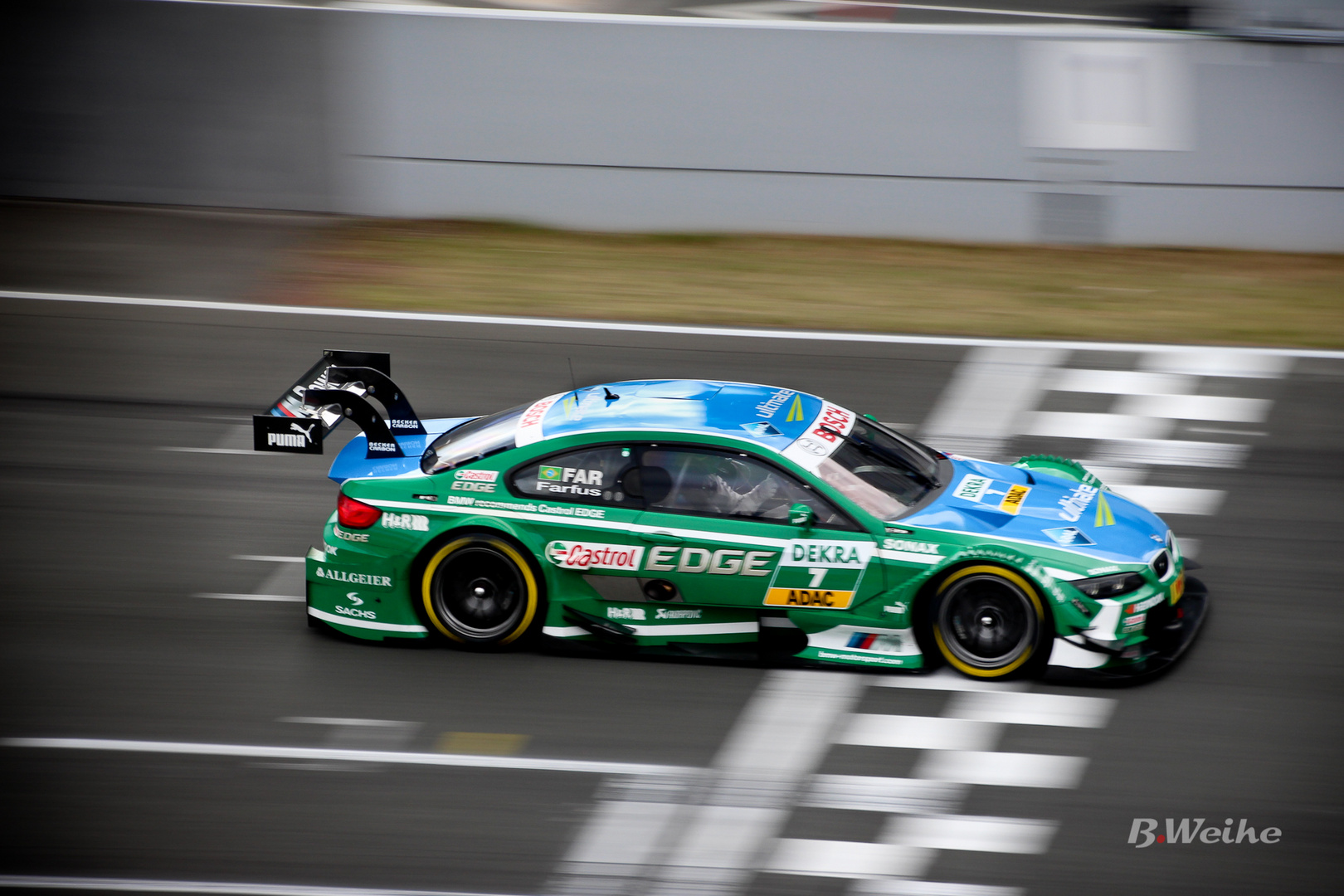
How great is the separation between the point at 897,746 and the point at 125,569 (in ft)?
16.4

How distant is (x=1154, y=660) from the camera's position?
23.9 ft

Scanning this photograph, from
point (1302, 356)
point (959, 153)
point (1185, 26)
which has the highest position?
point (1185, 26)

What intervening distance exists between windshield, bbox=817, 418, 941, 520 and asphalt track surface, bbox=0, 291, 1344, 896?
0.92m

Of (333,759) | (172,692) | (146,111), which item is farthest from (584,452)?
(146,111)

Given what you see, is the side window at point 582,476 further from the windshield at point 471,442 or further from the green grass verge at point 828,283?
the green grass verge at point 828,283

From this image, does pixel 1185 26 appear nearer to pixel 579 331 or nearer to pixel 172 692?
pixel 579 331

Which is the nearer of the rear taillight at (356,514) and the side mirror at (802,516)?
the side mirror at (802,516)

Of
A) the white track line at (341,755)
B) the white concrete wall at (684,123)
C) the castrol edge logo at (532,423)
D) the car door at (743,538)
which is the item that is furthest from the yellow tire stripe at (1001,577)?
the white concrete wall at (684,123)

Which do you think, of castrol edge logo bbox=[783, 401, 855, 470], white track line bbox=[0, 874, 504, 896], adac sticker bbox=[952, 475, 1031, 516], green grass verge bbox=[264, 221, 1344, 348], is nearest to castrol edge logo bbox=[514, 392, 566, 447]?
castrol edge logo bbox=[783, 401, 855, 470]

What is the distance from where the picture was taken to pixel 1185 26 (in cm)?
1348

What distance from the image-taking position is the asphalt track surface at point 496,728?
6055mm

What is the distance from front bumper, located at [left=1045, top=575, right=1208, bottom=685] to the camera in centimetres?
714

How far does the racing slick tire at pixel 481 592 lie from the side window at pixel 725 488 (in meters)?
0.82
